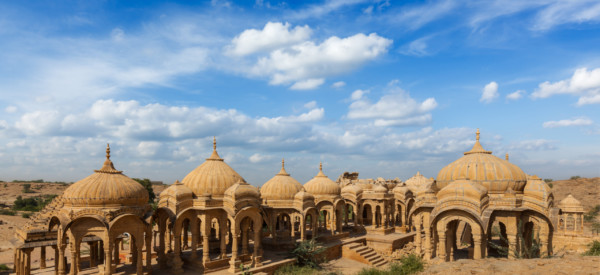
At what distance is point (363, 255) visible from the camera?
2392 centimetres

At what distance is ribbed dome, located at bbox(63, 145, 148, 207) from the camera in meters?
14.9

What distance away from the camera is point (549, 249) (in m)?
17.5

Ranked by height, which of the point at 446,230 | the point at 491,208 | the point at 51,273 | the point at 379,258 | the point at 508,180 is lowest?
the point at 379,258

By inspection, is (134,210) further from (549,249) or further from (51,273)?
(549,249)

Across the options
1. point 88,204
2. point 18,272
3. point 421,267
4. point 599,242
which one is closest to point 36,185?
point 18,272

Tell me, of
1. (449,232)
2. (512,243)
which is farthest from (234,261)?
(512,243)

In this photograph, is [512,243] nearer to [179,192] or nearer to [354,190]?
[354,190]

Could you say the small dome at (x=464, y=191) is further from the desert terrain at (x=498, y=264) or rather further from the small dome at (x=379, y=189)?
the small dome at (x=379, y=189)

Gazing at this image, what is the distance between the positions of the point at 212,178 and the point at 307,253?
6.94 metres

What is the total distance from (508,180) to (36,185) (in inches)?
4338

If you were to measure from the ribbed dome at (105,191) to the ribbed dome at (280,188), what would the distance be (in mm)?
8235

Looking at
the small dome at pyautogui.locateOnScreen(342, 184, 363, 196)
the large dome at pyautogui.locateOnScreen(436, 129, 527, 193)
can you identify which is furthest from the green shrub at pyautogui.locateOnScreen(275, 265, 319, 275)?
the small dome at pyautogui.locateOnScreen(342, 184, 363, 196)

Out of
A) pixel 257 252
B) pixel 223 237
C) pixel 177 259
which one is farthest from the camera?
pixel 257 252

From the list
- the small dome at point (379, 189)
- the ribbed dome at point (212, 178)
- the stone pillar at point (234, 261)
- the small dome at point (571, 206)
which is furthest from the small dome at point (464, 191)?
the small dome at point (571, 206)
